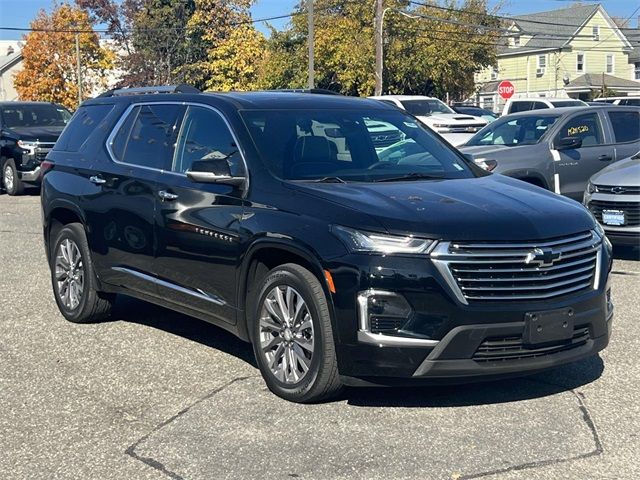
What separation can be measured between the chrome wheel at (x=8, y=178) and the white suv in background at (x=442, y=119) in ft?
26.9

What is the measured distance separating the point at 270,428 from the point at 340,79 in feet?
133

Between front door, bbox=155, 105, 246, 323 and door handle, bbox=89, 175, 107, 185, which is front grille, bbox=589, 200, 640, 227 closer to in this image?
front door, bbox=155, 105, 246, 323

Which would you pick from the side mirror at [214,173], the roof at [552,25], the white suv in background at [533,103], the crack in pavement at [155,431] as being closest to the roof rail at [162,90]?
the side mirror at [214,173]

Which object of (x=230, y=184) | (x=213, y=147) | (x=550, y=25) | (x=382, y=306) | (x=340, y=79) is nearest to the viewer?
(x=382, y=306)

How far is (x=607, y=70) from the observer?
6369 centimetres

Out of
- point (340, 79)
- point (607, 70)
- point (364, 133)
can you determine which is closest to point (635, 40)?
point (607, 70)

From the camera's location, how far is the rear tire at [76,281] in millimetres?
6988

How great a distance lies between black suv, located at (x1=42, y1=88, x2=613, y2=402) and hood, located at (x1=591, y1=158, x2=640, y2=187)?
415 cm

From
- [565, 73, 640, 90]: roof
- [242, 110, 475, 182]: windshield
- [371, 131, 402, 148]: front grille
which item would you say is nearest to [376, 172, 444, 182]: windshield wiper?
[242, 110, 475, 182]: windshield

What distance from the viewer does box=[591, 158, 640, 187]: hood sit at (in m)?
9.77

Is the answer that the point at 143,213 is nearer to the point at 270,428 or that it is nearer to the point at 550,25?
the point at 270,428

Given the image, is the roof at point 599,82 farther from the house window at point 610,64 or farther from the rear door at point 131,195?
the rear door at point 131,195

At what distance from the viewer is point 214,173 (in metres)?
5.45

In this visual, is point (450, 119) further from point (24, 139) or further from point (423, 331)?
point (423, 331)
